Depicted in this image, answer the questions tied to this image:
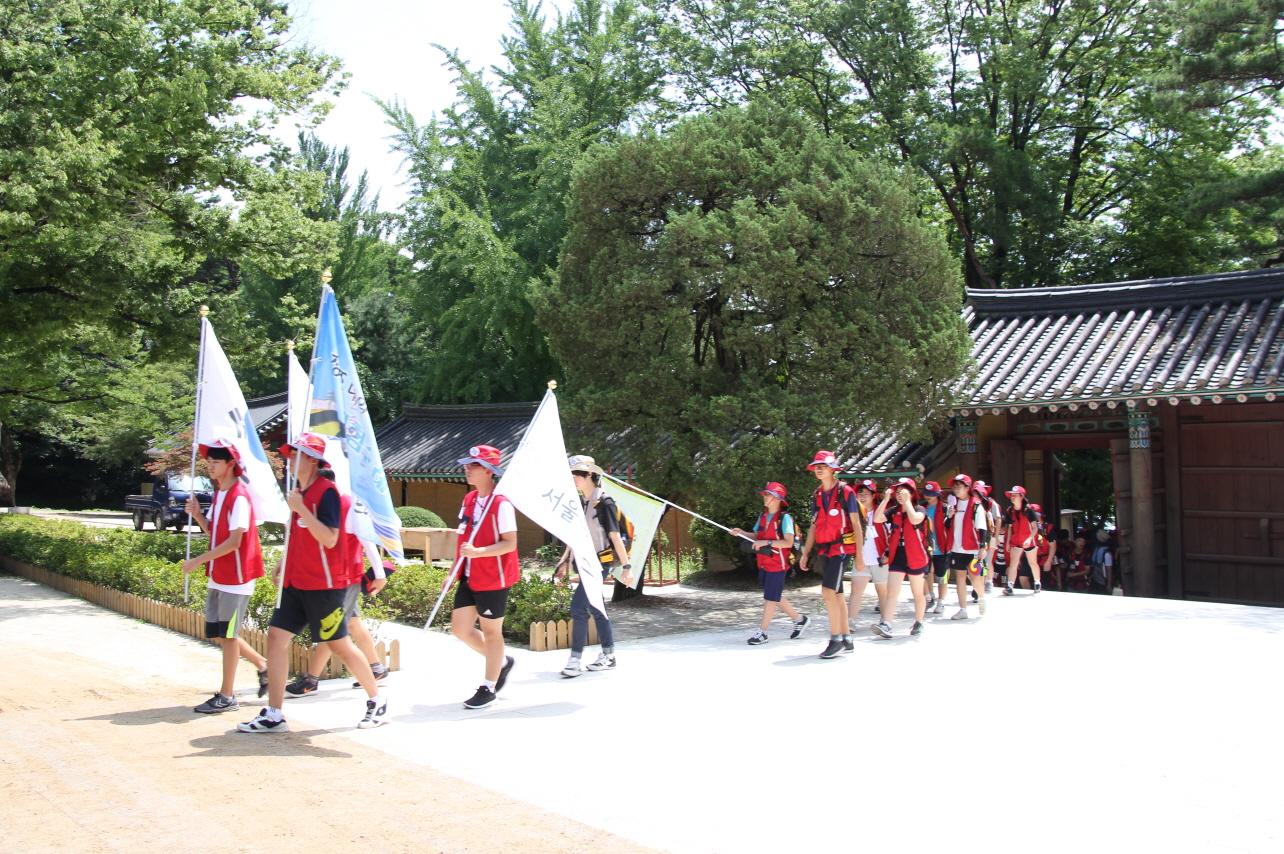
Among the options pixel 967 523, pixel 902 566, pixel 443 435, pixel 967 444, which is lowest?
pixel 902 566

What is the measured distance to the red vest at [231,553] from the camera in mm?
6930

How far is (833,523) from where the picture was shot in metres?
9.33

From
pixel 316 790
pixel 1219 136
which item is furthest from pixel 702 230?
pixel 1219 136

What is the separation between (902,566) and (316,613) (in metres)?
6.32

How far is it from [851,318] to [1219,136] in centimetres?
1776

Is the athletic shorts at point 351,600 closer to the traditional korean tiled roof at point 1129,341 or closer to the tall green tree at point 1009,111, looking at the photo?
the traditional korean tiled roof at point 1129,341

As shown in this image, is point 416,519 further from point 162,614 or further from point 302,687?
point 302,687

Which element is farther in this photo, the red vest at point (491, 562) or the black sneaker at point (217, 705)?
the red vest at point (491, 562)

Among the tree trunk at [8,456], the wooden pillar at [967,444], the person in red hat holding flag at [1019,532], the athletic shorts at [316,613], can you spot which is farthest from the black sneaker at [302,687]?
the tree trunk at [8,456]

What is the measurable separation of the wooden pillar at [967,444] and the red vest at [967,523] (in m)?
4.86

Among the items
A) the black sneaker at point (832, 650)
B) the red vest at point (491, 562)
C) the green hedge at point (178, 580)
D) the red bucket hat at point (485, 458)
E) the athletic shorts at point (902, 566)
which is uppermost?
the red bucket hat at point (485, 458)

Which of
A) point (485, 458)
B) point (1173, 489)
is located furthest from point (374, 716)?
point (1173, 489)

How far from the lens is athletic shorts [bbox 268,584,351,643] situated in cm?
635

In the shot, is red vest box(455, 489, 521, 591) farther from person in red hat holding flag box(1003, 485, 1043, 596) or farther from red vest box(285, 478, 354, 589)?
person in red hat holding flag box(1003, 485, 1043, 596)
